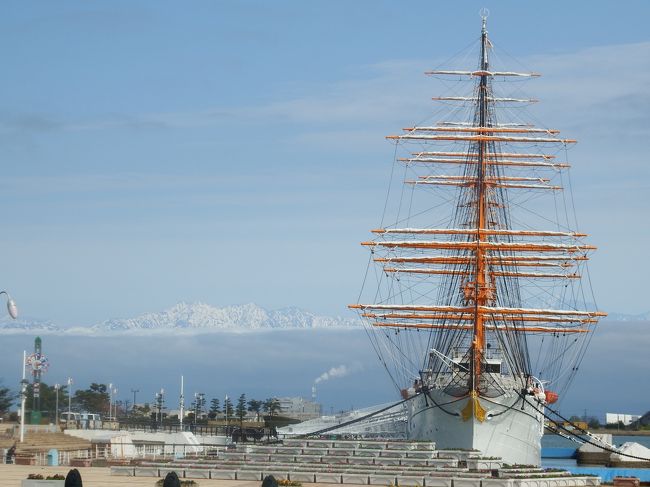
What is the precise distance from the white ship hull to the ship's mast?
7.07ft

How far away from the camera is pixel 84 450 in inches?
3182

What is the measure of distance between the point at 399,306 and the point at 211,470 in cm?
3903

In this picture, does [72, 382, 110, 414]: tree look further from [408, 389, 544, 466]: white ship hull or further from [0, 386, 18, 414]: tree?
[408, 389, 544, 466]: white ship hull

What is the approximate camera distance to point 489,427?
82.7 metres

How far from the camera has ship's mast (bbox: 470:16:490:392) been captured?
84.1 metres

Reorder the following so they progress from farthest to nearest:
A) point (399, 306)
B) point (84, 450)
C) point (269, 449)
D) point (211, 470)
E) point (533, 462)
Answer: point (399, 306) < point (533, 462) < point (84, 450) < point (269, 449) < point (211, 470)

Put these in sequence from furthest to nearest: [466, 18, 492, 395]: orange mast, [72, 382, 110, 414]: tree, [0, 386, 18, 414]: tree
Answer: [72, 382, 110, 414]: tree, [0, 386, 18, 414]: tree, [466, 18, 492, 395]: orange mast

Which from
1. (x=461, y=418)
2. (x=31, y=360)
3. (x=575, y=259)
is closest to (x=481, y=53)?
(x=575, y=259)

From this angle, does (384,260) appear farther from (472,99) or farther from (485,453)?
(485,453)

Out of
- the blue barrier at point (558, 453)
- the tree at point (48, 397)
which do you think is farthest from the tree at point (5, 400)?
the blue barrier at point (558, 453)

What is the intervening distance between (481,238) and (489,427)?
69.9 ft

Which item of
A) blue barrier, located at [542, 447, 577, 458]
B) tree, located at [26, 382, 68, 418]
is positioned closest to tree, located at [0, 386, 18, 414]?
tree, located at [26, 382, 68, 418]

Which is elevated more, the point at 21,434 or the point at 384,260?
the point at 384,260

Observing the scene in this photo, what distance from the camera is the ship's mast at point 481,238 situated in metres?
84.1
